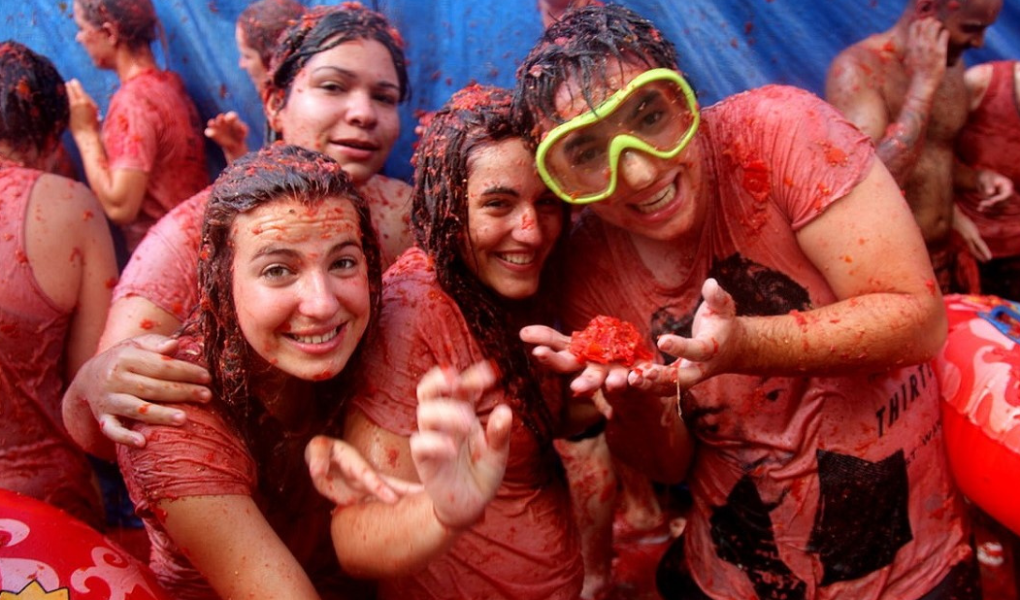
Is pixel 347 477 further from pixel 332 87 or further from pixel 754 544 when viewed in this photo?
pixel 332 87

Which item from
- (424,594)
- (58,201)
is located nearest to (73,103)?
(58,201)

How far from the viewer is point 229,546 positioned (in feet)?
6.99

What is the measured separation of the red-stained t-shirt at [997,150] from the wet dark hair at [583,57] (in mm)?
1929

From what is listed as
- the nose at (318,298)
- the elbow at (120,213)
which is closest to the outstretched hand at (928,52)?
the nose at (318,298)

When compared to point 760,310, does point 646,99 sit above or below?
above

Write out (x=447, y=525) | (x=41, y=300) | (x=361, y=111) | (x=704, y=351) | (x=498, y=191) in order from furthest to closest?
1. (x=361, y=111)
2. (x=41, y=300)
3. (x=498, y=191)
4. (x=704, y=351)
5. (x=447, y=525)

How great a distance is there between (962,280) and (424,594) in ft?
9.37

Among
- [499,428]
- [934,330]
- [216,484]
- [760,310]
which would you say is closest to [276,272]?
[216,484]

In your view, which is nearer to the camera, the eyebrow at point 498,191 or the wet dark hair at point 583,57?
the wet dark hair at point 583,57

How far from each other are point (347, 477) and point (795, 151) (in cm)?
154

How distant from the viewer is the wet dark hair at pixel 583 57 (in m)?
2.33

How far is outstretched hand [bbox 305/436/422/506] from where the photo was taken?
211cm

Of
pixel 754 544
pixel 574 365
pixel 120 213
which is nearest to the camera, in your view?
pixel 574 365

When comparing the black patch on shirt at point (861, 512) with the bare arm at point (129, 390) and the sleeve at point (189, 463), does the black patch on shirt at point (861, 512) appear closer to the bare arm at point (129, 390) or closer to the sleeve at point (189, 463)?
the sleeve at point (189, 463)
